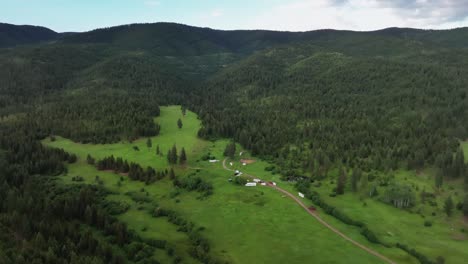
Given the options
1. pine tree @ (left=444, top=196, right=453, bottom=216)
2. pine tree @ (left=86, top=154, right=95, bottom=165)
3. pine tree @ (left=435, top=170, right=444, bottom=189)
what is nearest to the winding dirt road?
pine tree @ (left=444, top=196, right=453, bottom=216)

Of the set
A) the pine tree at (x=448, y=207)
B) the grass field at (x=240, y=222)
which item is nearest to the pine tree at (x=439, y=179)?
the pine tree at (x=448, y=207)

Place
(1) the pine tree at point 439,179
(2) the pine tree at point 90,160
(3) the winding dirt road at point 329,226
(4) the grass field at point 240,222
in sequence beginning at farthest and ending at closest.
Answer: (2) the pine tree at point 90,160 < (1) the pine tree at point 439,179 < (4) the grass field at point 240,222 < (3) the winding dirt road at point 329,226

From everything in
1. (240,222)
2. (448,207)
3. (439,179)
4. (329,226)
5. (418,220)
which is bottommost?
(240,222)

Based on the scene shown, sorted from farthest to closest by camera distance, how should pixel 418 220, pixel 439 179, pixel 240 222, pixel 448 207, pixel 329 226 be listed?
pixel 439 179
pixel 448 207
pixel 418 220
pixel 240 222
pixel 329 226

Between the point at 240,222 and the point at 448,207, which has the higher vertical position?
the point at 448,207

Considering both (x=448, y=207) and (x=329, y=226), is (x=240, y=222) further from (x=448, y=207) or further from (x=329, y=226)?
(x=448, y=207)

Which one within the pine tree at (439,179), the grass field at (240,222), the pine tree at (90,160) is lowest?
the grass field at (240,222)

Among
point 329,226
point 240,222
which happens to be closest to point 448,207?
point 329,226

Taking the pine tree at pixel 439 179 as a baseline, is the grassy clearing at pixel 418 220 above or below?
below

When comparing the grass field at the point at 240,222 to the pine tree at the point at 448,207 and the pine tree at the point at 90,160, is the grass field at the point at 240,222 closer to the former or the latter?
the pine tree at the point at 90,160

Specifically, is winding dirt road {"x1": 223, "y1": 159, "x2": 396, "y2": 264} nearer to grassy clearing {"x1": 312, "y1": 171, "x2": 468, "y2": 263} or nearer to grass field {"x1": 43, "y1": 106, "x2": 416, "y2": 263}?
grass field {"x1": 43, "y1": 106, "x2": 416, "y2": 263}
